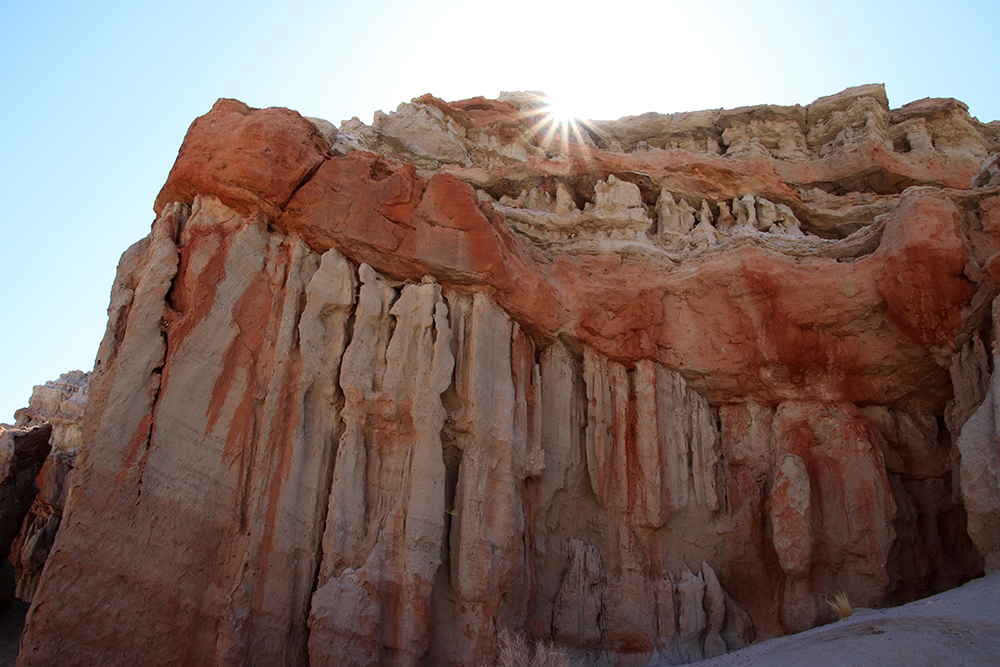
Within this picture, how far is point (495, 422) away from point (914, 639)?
726 centimetres

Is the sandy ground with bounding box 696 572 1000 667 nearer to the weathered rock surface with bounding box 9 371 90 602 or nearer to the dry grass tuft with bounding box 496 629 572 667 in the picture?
the dry grass tuft with bounding box 496 629 572 667

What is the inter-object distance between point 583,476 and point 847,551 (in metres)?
5.31

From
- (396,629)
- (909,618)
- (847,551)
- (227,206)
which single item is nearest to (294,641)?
(396,629)

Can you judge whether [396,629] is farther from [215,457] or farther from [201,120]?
[201,120]

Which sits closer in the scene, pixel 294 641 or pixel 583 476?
pixel 294 641

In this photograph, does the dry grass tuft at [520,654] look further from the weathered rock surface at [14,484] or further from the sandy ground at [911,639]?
the weathered rock surface at [14,484]

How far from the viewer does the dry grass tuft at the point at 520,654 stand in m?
10.9

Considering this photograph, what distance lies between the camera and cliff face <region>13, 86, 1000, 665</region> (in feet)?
35.0

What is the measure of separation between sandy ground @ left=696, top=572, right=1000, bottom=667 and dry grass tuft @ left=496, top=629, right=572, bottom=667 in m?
2.64

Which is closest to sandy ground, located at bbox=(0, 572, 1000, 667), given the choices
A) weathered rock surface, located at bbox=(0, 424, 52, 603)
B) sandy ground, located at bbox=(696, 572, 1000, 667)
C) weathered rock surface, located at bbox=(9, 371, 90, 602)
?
sandy ground, located at bbox=(696, 572, 1000, 667)

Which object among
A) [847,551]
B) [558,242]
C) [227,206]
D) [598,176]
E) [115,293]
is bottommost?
[847,551]

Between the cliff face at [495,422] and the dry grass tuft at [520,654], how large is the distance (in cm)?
28

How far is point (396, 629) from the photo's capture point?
11.0 metres

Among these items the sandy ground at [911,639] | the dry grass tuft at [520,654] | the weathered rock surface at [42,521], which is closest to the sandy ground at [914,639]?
the sandy ground at [911,639]
